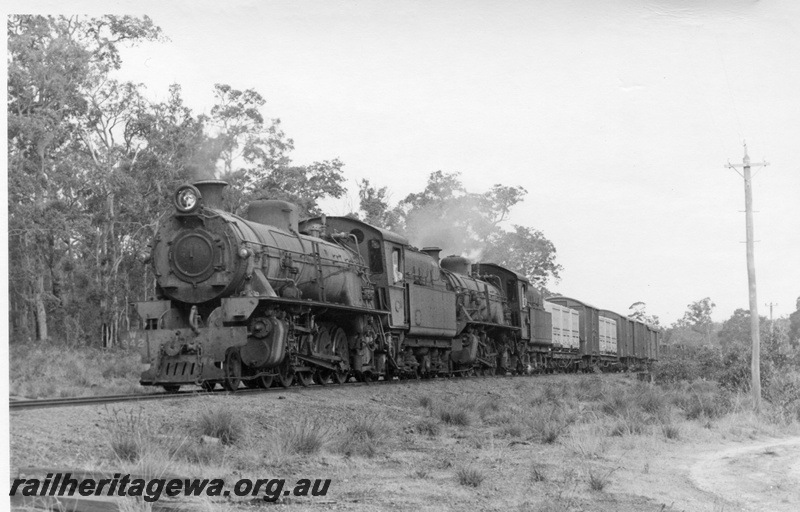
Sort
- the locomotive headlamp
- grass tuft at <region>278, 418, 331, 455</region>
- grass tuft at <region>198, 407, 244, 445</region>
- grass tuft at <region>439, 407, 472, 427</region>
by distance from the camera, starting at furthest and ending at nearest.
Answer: the locomotive headlamp → grass tuft at <region>439, 407, 472, 427</region> → grass tuft at <region>198, 407, 244, 445</region> → grass tuft at <region>278, 418, 331, 455</region>

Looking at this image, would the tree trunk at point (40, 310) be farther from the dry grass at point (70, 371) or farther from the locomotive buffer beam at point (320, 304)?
the locomotive buffer beam at point (320, 304)

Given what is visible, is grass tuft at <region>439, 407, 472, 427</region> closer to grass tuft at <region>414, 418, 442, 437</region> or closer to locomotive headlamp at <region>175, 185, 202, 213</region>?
grass tuft at <region>414, 418, 442, 437</region>

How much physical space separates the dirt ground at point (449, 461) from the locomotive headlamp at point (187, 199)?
3216 mm

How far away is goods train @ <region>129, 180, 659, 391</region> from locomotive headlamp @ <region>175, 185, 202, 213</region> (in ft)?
0.06

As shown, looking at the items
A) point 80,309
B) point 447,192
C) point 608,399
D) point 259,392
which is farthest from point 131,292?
point 608,399

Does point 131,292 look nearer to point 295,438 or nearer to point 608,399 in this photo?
point 608,399

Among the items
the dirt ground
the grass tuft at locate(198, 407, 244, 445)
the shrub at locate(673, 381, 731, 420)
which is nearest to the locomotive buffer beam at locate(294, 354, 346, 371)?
the dirt ground

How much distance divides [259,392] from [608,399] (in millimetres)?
6656

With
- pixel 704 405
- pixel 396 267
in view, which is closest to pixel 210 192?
pixel 396 267

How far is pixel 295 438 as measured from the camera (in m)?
7.92

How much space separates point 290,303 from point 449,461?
487cm

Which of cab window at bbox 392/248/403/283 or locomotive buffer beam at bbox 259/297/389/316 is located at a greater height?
cab window at bbox 392/248/403/283

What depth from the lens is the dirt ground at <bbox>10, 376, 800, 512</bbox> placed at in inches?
261

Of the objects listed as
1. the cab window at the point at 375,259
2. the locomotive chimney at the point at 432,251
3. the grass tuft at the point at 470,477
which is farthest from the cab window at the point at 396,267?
the grass tuft at the point at 470,477
